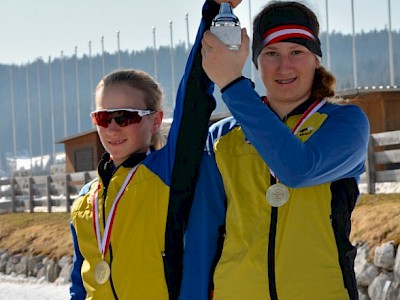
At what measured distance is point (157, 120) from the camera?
3.00 m

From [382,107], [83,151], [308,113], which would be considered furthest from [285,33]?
[83,151]

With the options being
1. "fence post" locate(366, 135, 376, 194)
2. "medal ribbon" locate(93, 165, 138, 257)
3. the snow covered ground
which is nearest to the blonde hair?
"medal ribbon" locate(93, 165, 138, 257)

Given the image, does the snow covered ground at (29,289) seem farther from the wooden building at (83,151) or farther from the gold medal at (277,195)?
the wooden building at (83,151)

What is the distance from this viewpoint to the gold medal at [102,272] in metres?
2.61

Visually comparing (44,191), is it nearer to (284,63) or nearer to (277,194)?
(284,63)

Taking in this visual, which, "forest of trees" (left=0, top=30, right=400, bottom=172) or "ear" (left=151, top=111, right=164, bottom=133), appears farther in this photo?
"forest of trees" (left=0, top=30, right=400, bottom=172)

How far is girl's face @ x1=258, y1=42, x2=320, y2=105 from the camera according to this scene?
2400 millimetres

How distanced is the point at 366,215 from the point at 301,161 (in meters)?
6.80

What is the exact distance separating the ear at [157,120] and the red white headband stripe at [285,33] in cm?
70

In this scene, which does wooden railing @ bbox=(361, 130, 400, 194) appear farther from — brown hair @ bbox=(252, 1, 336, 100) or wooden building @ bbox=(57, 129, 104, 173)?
wooden building @ bbox=(57, 129, 104, 173)

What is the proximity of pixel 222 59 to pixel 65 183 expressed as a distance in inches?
696

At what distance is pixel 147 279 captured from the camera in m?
2.57

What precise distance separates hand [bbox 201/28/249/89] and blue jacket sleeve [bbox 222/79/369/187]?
32mm

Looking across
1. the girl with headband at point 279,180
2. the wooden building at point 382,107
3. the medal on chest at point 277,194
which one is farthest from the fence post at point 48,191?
the medal on chest at point 277,194
